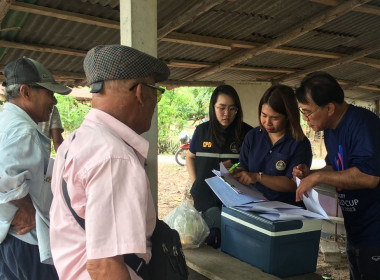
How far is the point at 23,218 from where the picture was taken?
183cm

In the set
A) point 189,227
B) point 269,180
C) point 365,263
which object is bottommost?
point 365,263

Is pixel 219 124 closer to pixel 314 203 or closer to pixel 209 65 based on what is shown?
pixel 314 203

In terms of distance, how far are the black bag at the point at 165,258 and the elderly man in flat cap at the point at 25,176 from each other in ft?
2.97

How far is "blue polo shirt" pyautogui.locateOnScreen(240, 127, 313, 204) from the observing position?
2.13 metres

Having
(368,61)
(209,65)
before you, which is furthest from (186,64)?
(368,61)

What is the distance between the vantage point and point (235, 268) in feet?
5.46

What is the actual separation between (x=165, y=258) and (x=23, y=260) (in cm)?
110

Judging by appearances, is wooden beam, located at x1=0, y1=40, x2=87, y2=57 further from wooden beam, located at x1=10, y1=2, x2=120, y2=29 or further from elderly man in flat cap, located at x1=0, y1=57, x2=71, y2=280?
elderly man in flat cap, located at x1=0, y1=57, x2=71, y2=280

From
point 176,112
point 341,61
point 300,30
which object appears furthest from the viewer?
point 176,112

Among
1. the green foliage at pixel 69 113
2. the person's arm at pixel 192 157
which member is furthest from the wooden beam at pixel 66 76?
the green foliage at pixel 69 113

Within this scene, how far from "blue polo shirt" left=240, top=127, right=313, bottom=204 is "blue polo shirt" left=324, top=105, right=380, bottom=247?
158 mm

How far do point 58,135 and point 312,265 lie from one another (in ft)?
12.3

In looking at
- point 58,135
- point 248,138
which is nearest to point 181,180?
point 58,135

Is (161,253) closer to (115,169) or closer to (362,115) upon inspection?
(115,169)
